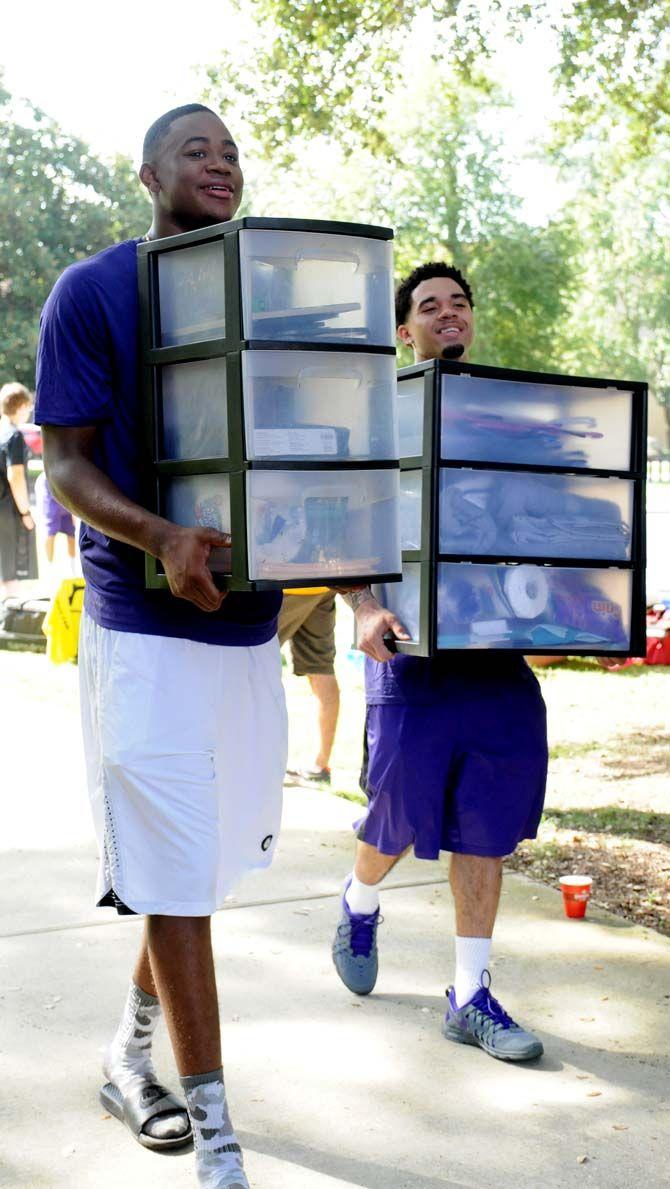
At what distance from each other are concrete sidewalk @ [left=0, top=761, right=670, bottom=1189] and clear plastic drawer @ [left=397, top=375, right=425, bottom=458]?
151cm

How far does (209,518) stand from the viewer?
2773 mm

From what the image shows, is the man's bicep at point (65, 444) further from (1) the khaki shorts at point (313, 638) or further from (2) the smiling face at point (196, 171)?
(1) the khaki shorts at point (313, 638)

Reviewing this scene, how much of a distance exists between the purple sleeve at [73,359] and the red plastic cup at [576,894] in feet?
7.86

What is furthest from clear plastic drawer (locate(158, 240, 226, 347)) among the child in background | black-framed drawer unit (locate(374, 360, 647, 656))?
the child in background

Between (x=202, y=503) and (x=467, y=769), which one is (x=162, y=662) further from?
(x=467, y=769)

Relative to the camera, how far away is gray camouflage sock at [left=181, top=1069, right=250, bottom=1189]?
2672mm

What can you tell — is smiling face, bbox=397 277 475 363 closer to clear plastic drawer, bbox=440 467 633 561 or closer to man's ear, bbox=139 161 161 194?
clear plastic drawer, bbox=440 467 633 561

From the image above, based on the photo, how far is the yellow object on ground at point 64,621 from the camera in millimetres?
9781

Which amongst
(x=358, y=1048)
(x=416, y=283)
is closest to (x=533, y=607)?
(x=416, y=283)

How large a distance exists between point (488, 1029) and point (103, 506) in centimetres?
168

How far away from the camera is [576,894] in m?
4.41

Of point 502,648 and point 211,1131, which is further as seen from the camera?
point 502,648

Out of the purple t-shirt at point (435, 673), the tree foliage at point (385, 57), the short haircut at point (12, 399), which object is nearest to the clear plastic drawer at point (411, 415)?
the purple t-shirt at point (435, 673)

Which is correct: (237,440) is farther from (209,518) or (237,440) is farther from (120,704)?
(120,704)
